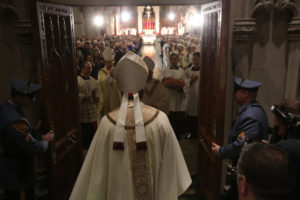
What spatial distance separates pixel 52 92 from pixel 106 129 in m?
1.27

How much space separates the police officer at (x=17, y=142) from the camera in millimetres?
2426

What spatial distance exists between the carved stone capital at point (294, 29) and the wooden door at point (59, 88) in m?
2.67

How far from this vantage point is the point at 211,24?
3.13m

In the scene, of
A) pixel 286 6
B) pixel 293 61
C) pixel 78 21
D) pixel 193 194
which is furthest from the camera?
pixel 78 21

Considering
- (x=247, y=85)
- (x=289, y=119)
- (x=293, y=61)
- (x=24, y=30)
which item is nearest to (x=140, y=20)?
(x=24, y=30)

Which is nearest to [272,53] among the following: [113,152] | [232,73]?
[232,73]

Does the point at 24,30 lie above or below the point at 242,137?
above

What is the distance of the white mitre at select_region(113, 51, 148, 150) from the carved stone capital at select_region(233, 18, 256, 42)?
1.64 meters

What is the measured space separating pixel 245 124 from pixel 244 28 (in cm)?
127

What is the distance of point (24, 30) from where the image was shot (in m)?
3.22

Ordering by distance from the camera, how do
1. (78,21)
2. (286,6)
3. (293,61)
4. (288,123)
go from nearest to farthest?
(288,123)
(286,6)
(293,61)
(78,21)

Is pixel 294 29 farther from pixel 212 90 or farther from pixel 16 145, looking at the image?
pixel 16 145

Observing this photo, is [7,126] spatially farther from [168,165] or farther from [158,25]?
[158,25]

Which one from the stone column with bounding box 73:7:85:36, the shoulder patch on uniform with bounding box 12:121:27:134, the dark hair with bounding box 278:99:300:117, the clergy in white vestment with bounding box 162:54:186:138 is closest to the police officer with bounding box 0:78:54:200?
the shoulder patch on uniform with bounding box 12:121:27:134
